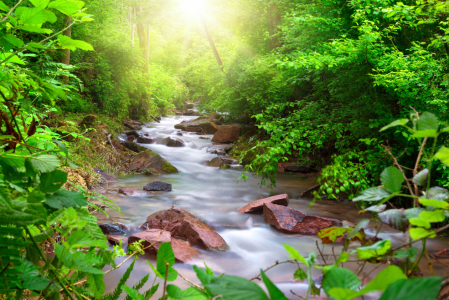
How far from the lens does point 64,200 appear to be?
0.84 m

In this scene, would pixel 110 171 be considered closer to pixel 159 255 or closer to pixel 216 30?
pixel 159 255

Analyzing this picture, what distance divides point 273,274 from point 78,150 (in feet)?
21.2

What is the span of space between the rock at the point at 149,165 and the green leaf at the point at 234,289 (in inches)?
350

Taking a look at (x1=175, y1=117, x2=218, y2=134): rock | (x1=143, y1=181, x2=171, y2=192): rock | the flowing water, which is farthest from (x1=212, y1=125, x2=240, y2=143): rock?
(x1=143, y1=181, x2=171, y2=192): rock

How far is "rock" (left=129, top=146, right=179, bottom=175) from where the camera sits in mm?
9211

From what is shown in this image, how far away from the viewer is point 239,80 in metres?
10.8

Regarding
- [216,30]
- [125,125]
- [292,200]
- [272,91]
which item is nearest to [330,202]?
[292,200]

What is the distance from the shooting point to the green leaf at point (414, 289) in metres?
0.36

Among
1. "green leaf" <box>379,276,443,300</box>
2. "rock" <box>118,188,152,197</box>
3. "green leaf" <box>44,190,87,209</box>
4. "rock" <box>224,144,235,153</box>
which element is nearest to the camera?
"green leaf" <box>379,276,443,300</box>

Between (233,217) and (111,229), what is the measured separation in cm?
238

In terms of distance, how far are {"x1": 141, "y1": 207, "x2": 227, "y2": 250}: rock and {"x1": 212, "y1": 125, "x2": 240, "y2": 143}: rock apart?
358 inches

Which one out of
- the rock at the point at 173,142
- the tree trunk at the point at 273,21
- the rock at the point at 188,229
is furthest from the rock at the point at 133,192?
the tree trunk at the point at 273,21

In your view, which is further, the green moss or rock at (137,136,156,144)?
rock at (137,136,156,144)

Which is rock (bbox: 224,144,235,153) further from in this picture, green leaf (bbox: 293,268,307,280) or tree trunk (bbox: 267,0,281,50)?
green leaf (bbox: 293,268,307,280)
